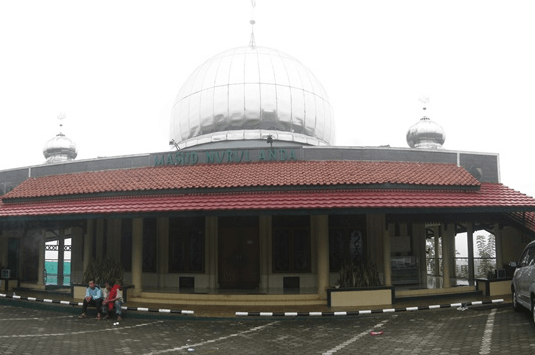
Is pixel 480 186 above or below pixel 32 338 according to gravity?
above

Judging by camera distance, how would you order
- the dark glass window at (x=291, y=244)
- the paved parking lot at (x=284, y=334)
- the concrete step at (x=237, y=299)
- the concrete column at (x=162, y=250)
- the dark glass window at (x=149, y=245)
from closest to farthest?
the paved parking lot at (x=284, y=334) < the concrete step at (x=237, y=299) < the dark glass window at (x=291, y=244) < the concrete column at (x=162, y=250) < the dark glass window at (x=149, y=245)

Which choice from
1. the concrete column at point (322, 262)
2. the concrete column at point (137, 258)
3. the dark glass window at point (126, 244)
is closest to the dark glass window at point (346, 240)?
the concrete column at point (322, 262)

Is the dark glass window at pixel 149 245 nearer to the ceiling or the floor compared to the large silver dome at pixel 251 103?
nearer to the floor

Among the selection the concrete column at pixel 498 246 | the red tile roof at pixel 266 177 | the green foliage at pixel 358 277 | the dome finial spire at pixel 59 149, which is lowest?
the green foliage at pixel 358 277

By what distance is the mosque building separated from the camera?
48.8 feet

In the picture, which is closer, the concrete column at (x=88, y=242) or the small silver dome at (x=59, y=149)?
the concrete column at (x=88, y=242)

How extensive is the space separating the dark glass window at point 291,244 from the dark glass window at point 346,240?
82 cm

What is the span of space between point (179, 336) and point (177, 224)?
7.19 metres

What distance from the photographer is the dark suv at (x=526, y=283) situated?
410 inches

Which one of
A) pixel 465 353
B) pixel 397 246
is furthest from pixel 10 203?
pixel 465 353

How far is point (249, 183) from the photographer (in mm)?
15008

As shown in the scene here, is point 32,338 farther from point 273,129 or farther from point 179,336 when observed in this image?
point 273,129

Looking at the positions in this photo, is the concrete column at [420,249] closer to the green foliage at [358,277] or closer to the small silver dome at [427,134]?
the green foliage at [358,277]

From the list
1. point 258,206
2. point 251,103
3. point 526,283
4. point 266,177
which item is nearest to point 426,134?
point 251,103
